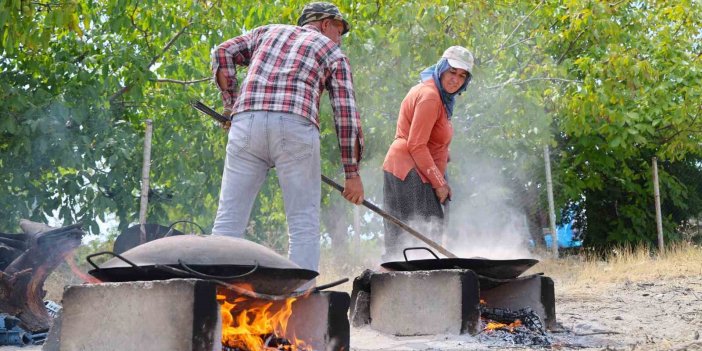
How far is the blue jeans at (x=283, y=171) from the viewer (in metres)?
4.71

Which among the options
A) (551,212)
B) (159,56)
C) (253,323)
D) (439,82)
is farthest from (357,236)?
(253,323)

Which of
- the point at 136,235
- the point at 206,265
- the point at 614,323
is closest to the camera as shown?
the point at 206,265

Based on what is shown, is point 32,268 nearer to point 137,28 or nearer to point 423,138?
point 423,138

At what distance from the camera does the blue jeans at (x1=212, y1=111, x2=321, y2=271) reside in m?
4.71

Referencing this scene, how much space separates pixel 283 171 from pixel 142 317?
1.39 meters

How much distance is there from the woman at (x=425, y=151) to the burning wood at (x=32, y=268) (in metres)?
2.20

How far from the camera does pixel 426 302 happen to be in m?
5.56

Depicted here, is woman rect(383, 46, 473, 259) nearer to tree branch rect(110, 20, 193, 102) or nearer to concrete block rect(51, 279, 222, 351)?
concrete block rect(51, 279, 222, 351)

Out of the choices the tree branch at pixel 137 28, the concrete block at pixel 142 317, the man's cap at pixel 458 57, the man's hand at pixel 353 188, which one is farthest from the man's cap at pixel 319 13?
the tree branch at pixel 137 28

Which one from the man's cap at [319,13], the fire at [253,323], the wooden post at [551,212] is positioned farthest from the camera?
the wooden post at [551,212]

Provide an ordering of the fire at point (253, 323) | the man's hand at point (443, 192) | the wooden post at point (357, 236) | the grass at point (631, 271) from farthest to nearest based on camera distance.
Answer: the wooden post at point (357, 236)
the grass at point (631, 271)
the man's hand at point (443, 192)
the fire at point (253, 323)

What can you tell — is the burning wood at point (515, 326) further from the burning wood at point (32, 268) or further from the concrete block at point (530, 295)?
the burning wood at point (32, 268)

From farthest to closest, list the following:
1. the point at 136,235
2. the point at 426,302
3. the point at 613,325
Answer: the point at 136,235 < the point at 613,325 < the point at 426,302

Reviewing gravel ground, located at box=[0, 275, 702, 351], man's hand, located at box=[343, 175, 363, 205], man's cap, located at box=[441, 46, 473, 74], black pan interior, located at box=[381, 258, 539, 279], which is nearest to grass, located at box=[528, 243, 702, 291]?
gravel ground, located at box=[0, 275, 702, 351]
